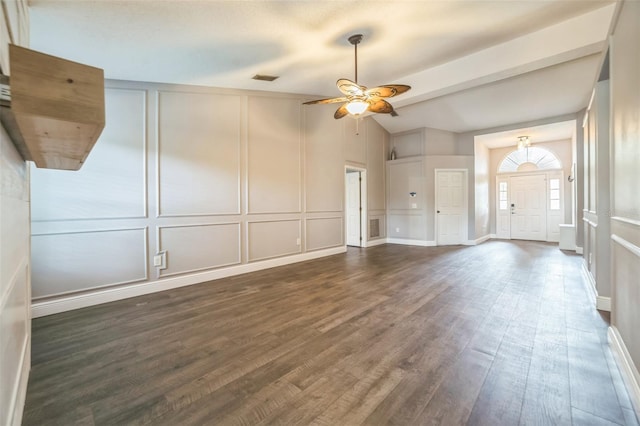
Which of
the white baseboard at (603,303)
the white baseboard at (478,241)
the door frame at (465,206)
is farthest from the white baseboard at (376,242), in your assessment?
the white baseboard at (603,303)

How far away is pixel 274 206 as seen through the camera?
491cm

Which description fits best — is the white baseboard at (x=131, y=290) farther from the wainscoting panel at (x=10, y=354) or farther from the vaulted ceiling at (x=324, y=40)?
the vaulted ceiling at (x=324, y=40)

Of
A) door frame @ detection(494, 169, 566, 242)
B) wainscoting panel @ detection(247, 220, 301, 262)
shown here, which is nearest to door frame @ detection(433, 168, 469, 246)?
door frame @ detection(494, 169, 566, 242)

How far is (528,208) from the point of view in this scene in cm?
824

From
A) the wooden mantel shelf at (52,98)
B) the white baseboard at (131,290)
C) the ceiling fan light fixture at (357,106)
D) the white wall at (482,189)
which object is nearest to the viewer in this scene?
the wooden mantel shelf at (52,98)

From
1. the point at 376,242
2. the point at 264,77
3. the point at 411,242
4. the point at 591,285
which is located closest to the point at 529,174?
the point at 411,242

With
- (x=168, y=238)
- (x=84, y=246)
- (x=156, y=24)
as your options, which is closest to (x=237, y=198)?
(x=168, y=238)

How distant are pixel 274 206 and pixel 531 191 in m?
7.88

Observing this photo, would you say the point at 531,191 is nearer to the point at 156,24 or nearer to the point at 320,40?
the point at 320,40

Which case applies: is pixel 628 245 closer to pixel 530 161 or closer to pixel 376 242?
pixel 376 242

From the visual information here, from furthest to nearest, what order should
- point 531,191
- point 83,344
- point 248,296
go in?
1. point 531,191
2. point 248,296
3. point 83,344

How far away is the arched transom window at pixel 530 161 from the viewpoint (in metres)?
7.92

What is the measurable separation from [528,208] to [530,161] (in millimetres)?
1434

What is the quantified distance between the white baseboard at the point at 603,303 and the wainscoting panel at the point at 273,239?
13.6 ft
